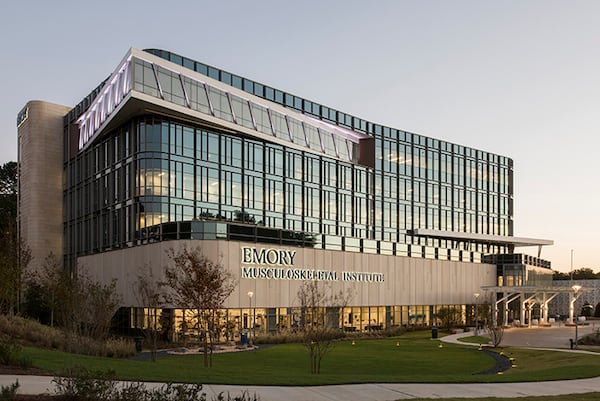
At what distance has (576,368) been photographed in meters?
26.8

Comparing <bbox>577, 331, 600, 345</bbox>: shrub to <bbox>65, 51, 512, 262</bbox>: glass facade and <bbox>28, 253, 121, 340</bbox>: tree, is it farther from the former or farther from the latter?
<bbox>28, 253, 121, 340</bbox>: tree

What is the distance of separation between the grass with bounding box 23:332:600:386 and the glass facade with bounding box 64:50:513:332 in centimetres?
1729

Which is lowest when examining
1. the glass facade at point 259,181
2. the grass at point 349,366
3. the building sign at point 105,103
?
the grass at point 349,366

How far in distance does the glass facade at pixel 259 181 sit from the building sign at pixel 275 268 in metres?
1.39

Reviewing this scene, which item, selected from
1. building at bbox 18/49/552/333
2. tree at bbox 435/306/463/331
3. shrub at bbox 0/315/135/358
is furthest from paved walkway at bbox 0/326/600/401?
tree at bbox 435/306/463/331

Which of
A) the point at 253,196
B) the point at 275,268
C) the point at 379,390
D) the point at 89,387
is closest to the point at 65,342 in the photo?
the point at 379,390

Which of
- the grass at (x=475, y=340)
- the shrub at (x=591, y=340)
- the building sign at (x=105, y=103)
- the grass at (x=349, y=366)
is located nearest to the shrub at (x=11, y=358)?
the grass at (x=349, y=366)

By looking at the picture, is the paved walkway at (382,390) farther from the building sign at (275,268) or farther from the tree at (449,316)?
the tree at (449,316)

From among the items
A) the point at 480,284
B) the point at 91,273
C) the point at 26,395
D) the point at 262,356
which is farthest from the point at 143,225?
the point at 480,284

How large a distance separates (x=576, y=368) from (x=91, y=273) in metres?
51.3

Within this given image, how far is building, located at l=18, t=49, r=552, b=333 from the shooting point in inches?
2186

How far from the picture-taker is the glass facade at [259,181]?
188 ft

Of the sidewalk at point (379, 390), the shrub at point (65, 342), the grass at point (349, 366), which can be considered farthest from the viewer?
the shrub at point (65, 342)

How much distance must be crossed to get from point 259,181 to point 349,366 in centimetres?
3670
